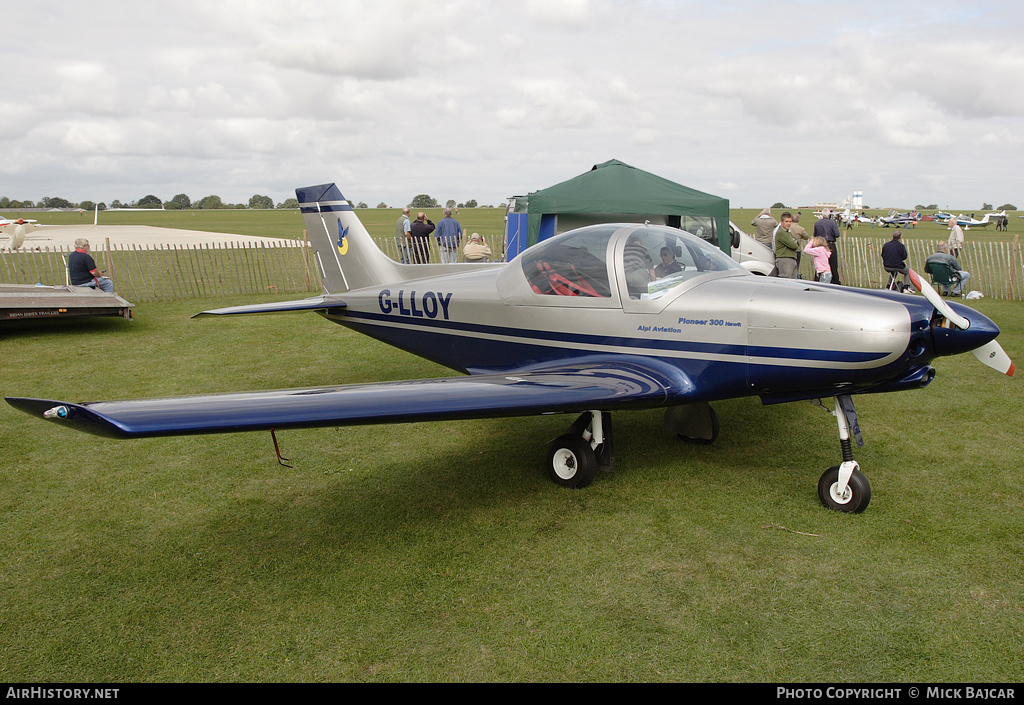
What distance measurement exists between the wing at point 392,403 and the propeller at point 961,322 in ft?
5.06

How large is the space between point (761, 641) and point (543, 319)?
2.89 m

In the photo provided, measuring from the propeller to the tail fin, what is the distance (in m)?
5.32

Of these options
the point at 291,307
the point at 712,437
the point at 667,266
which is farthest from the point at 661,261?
the point at 291,307

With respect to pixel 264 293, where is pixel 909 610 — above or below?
below

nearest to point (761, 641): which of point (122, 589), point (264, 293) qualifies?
point (122, 589)

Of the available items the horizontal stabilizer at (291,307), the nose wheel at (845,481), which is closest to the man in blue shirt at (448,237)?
the horizontal stabilizer at (291,307)

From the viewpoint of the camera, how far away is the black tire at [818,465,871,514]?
171 inches

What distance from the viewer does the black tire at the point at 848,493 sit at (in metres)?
4.35

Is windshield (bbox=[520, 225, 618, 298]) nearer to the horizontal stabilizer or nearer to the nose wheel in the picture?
the nose wheel

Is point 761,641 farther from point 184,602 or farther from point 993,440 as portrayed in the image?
point 993,440

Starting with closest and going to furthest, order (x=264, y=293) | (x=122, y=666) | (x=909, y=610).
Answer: (x=122, y=666)
(x=909, y=610)
(x=264, y=293)

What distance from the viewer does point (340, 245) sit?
25.8ft

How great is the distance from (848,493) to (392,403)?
3123 mm

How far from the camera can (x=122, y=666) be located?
305 cm
